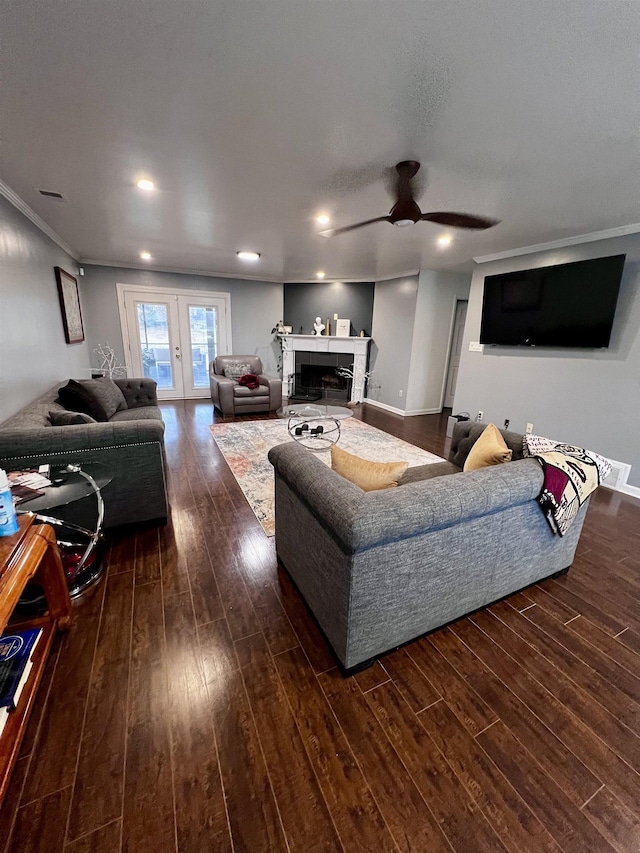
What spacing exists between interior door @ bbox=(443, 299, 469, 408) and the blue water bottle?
19.0 feet

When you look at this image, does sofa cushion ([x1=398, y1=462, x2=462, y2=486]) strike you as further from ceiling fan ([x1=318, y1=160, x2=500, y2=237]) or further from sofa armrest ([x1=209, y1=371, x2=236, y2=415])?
sofa armrest ([x1=209, y1=371, x2=236, y2=415])

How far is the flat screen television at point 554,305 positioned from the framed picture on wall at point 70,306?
17.0 feet

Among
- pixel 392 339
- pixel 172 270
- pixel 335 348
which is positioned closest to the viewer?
pixel 172 270

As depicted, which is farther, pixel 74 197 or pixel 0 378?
pixel 74 197

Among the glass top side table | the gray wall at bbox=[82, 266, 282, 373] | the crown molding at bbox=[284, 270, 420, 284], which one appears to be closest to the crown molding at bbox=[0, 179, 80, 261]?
the gray wall at bbox=[82, 266, 282, 373]

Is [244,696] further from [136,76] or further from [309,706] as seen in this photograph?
[136,76]

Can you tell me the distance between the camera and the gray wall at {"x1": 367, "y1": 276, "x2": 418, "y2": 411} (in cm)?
566

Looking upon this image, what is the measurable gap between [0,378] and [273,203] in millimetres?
2467

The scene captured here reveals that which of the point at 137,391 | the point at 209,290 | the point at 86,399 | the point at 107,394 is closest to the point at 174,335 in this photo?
the point at 209,290

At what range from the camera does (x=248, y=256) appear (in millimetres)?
4684

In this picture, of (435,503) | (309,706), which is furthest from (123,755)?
(435,503)

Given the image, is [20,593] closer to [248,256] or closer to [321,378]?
[248,256]

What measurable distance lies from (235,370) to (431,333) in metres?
3.40

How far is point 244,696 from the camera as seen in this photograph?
1.31m
